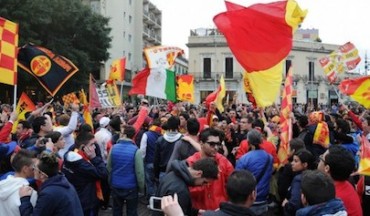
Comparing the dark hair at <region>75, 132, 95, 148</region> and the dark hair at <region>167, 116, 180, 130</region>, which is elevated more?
the dark hair at <region>167, 116, 180, 130</region>

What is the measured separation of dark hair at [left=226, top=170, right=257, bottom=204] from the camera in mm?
3238

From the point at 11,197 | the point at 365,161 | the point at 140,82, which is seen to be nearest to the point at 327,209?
the point at 365,161

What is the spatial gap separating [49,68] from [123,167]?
323 cm

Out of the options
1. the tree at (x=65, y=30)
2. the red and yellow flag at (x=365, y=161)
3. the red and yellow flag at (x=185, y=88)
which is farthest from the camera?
the tree at (x=65, y=30)

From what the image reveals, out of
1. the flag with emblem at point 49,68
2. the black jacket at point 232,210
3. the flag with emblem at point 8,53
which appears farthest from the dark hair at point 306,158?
the flag with emblem at point 49,68

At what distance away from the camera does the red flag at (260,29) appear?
26.3 ft

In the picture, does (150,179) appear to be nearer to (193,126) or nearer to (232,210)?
(193,126)

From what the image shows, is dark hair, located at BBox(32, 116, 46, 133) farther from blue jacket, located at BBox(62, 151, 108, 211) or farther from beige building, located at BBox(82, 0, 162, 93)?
beige building, located at BBox(82, 0, 162, 93)


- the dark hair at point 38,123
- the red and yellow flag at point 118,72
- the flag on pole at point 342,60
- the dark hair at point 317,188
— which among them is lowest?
the dark hair at point 317,188

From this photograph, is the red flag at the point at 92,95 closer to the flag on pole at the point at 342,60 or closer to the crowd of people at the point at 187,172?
the crowd of people at the point at 187,172

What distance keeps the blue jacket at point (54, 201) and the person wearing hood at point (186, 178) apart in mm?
794

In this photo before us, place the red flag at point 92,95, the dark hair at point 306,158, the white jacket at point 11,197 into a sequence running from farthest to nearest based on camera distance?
the red flag at point 92,95
the dark hair at point 306,158
the white jacket at point 11,197

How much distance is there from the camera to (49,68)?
8.72 meters

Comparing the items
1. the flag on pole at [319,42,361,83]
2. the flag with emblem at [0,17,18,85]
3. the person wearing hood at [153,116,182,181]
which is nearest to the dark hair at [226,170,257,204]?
the person wearing hood at [153,116,182,181]
